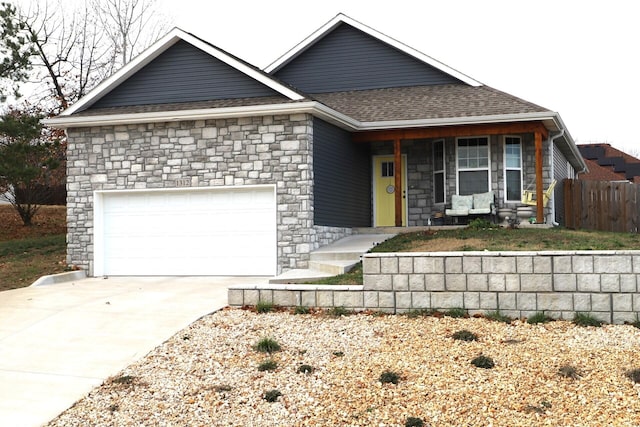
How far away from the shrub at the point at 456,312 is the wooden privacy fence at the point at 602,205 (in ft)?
38.7

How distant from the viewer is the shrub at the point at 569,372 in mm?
6762

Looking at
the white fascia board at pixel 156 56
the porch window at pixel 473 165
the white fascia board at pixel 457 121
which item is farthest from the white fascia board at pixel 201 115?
the porch window at pixel 473 165

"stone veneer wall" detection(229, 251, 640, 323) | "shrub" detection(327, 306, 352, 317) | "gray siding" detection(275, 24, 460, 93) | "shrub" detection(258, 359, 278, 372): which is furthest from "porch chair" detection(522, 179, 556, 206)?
"shrub" detection(258, 359, 278, 372)

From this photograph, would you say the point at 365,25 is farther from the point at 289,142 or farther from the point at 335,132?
the point at 289,142

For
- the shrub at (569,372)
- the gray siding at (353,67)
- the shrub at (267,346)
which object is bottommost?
the shrub at (569,372)

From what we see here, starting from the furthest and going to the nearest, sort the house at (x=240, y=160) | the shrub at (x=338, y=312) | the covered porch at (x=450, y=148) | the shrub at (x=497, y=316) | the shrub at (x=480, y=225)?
the covered porch at (x=450, y=148)
the shrub at (x=480, y=225)
the house at (x=240, y=160)
the shrub at (x=338, y=312)
the shrub at (x=497, y=316)

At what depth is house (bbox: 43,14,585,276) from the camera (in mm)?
13594

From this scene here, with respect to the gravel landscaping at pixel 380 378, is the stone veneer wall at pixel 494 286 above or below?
above

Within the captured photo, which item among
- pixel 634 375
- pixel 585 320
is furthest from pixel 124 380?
pixel 585 320

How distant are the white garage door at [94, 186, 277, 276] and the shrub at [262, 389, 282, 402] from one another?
6.82m

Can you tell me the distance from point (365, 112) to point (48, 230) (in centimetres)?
1241

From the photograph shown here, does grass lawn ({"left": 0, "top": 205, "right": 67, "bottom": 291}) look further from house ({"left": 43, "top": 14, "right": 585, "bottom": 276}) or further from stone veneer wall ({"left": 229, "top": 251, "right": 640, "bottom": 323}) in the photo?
stone veneer wall ({"left": 229, "top": 251, "right": 640, "bottom": 323})

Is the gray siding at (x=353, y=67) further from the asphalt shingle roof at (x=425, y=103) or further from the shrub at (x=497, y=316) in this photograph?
the shrub at (x=497, y=316)

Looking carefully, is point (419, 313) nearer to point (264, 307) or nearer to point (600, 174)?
point (264, 307)
